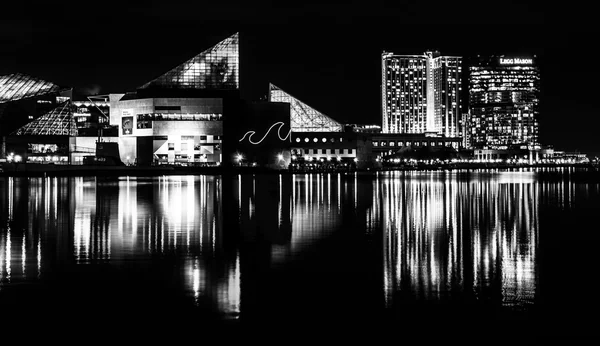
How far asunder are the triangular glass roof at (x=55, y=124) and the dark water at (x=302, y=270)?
282ft

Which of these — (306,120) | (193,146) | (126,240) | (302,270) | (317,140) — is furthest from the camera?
(306,120)

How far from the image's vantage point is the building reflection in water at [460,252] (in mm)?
12453

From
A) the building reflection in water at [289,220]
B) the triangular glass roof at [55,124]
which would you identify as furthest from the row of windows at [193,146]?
the building reflection in water at [289,220]

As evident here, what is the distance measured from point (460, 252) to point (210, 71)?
9434 cm

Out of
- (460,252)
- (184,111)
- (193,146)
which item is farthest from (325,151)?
(460,252)

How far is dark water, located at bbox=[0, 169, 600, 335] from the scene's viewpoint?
35.0 ft

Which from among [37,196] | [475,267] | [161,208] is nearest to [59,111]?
[37,196]

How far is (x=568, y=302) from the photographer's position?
1157 centimetres

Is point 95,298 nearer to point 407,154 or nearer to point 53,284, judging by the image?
point 53,284

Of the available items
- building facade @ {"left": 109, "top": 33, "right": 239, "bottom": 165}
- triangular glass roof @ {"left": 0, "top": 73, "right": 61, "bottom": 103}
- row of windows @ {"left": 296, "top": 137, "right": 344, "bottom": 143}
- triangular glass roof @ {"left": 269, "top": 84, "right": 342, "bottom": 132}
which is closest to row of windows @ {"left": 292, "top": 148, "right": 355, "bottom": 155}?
row of windows @ {"left": 296, "top": 137, "right": 344, "bottom": 143}

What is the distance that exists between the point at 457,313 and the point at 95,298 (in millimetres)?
5941

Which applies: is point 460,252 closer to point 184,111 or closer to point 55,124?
point 184,111

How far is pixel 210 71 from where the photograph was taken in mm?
108062

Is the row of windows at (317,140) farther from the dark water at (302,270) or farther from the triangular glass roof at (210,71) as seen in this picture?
the dark water at (302,270)
